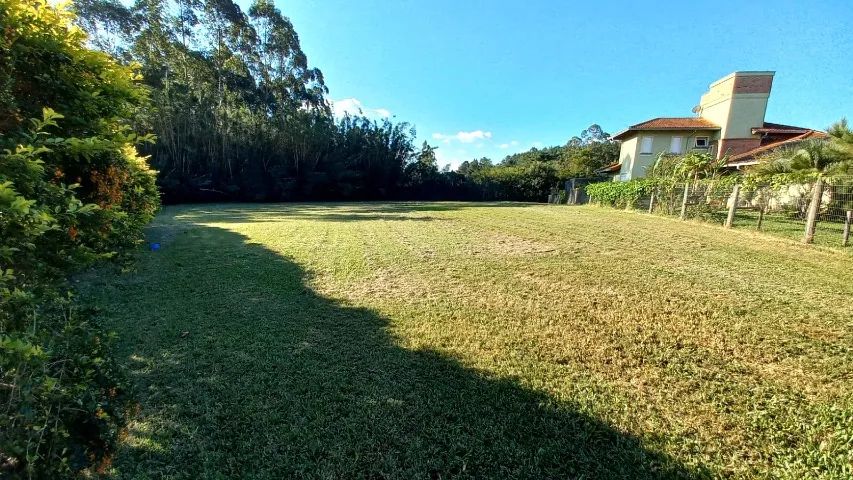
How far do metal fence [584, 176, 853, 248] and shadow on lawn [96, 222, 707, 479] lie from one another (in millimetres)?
7441

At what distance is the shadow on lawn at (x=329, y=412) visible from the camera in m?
1.80

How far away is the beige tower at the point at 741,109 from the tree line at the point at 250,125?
11985 mm

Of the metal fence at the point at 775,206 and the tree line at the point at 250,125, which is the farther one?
the tree line at the point at 250,125

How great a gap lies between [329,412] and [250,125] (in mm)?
23884

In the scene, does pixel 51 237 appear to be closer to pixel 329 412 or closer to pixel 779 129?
pixel 329 412

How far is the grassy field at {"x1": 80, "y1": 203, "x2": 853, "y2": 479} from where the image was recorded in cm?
186

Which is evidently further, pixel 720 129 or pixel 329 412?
pixel 720 129

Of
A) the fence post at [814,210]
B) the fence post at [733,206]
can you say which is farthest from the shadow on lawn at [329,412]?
the fence post at [733,206]

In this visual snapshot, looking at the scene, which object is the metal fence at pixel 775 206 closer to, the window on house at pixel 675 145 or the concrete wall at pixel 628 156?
the concrete wall at pixel 628 156

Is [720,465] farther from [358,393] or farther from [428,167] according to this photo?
[428,167]

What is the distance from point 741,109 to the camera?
65.3 feet

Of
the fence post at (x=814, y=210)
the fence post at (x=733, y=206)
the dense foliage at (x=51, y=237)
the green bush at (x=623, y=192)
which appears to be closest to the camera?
the dense foliage at (x=51, y=237)

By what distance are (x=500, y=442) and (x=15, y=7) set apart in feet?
11.2

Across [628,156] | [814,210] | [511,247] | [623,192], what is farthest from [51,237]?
[628,156]
